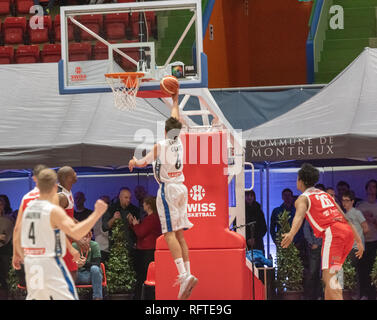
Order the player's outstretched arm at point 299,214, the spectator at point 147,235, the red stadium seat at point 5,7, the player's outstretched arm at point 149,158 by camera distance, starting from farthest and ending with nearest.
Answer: the red stadium seat at point 5,7 < the spectator at point 147,235 < the player's outstretched arm at point 299,214 < the player's outstretched arm at point 149,158

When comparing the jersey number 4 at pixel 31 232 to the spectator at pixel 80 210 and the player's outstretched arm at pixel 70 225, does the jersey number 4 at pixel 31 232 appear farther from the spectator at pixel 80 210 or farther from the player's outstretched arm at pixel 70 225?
the spectator at pixel 80 210

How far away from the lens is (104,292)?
508 inches

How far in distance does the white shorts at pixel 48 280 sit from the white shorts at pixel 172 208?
6.66 feet

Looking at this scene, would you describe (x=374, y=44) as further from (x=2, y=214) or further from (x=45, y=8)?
(x=2, y=214)

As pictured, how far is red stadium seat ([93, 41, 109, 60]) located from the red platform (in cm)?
239

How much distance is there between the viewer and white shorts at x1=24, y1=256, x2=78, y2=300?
699cm

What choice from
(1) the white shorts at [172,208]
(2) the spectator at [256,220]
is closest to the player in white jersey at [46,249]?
(1) the white shorts at [172,208]

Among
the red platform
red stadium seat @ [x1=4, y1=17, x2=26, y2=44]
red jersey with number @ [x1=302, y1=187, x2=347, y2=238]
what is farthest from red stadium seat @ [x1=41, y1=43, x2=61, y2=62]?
red jersey with number @ [x1=302, y1=187, x2=347, y2=238]

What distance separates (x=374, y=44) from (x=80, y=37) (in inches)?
381

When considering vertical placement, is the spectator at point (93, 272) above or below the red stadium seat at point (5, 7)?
below

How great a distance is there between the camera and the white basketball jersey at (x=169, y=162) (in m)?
8.97

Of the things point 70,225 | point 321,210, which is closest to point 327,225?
point 321,210
